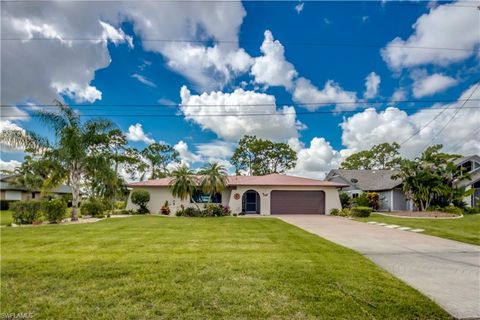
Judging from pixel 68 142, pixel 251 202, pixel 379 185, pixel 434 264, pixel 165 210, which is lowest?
pixel 165 210


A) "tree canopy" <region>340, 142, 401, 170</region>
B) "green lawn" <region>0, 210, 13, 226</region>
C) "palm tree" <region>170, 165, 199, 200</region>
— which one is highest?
"tree canopy" <region>340, 142, 401, 170</region>

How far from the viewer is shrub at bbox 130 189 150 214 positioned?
22.3 meters

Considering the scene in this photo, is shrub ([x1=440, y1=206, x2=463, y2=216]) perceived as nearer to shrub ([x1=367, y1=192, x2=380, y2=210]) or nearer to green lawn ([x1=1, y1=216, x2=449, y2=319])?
shrub ([x1=367, y1=192, x2=380, y2=210])

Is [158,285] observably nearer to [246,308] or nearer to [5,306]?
[246,308]

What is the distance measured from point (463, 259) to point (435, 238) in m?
3.64

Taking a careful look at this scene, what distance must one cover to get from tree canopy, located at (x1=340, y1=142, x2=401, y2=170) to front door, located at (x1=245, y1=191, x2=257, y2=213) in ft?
101

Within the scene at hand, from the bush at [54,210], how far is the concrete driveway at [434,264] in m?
14.3

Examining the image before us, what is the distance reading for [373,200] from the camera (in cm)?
2684

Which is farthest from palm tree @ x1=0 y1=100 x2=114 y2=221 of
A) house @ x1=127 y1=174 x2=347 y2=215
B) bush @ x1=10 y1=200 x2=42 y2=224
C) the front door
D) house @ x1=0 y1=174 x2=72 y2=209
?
house @ x1=0 y1=174 x2=72 y2=209

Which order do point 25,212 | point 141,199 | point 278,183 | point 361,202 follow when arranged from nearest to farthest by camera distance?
1. point 25,212
2. point 278,183
3. point 141,199
4. point 361,202

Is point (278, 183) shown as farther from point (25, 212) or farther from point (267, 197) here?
point (25, 212)

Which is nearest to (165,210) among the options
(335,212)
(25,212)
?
(25,212)

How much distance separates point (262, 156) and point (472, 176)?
975 inches

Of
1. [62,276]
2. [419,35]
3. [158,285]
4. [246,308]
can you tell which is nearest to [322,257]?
[246,308]
